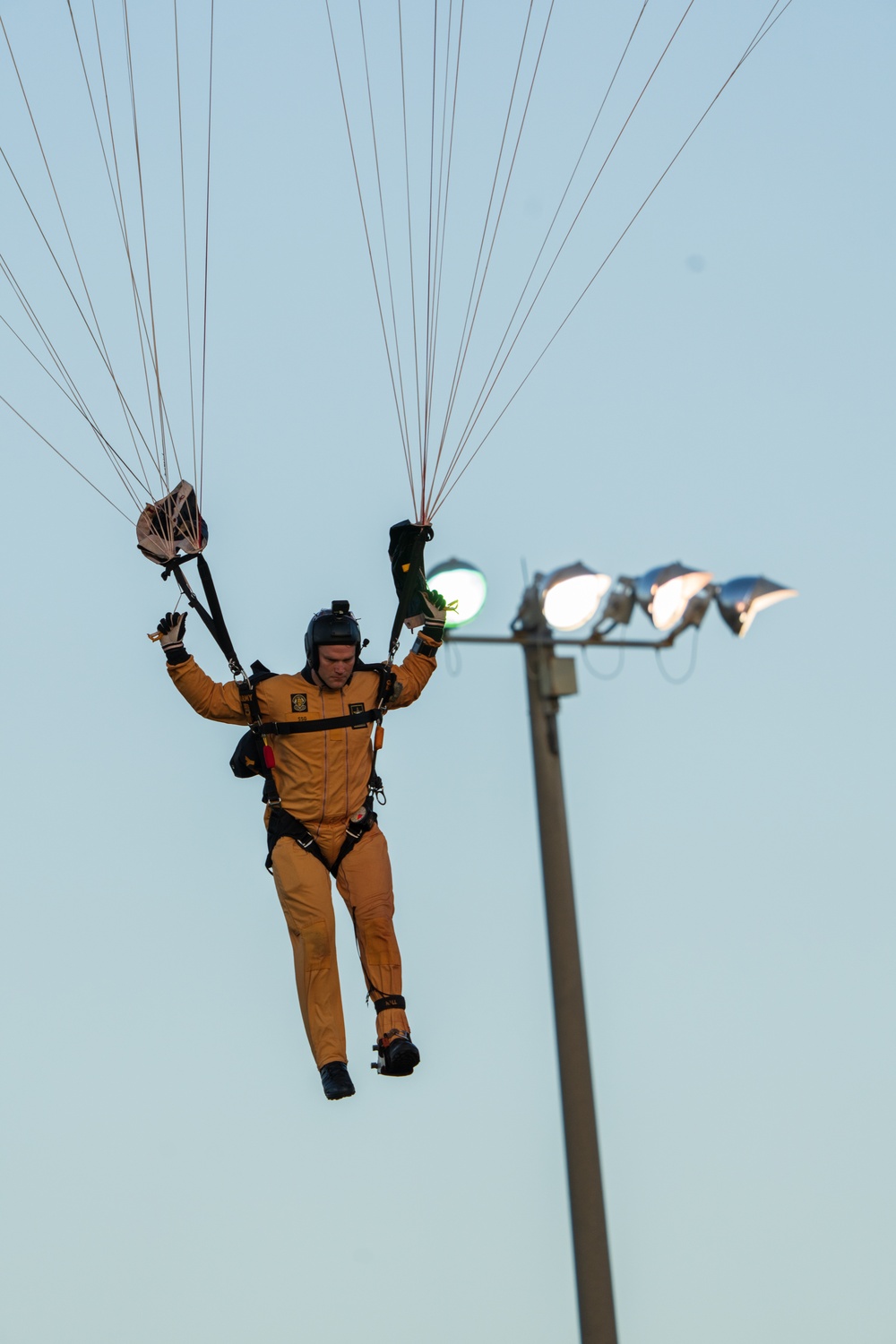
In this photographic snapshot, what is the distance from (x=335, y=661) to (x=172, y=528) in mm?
1099

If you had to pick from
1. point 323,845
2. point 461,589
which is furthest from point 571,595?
point 323,845

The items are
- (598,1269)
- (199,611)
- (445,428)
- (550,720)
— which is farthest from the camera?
(445,428)

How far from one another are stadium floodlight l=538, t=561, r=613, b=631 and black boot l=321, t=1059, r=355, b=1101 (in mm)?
2452

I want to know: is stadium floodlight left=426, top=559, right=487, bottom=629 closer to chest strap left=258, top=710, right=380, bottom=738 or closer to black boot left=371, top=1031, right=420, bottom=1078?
chest strap left=258, top=710, right=380, bottom=738

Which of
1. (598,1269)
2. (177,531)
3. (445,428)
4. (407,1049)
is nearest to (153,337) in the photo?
(177,531)

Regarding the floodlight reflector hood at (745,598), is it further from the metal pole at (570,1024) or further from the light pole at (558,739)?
the metal pole at (570,1024)

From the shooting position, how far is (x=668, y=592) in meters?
7.97

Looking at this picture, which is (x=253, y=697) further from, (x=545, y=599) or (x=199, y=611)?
(x=545, y=599)

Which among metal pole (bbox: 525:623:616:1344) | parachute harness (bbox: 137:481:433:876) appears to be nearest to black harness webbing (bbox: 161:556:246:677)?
parachute harness (bbox: 137:481:433:876)

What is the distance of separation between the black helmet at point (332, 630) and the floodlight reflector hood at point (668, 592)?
4.90ft

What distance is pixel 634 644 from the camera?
25.6ft

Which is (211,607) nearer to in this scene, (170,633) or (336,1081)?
(170,633)

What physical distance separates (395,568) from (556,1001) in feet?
9.25

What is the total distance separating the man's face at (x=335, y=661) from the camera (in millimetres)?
7828
